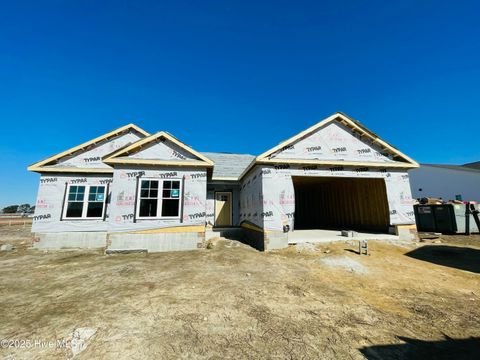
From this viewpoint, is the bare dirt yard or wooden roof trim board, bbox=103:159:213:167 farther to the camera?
wooden roof trim board, bbox=103:159:213:167

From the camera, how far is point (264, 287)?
6070 mm

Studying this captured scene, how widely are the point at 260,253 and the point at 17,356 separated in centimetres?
806

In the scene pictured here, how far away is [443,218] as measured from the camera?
14.5 m

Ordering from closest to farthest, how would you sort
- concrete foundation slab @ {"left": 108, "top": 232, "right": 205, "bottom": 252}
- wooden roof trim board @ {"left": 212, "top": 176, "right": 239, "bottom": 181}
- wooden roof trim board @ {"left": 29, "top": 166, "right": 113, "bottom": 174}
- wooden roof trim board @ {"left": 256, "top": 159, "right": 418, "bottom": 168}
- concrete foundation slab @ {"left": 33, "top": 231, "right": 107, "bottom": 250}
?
concrete foundation slab @ {"left": 108, "top": 232, "right": 205, "bottom": 252}, wooden roof trim board @ {"left": 256, "top": 159, "right": 418, "bottom": 168}, concrete foundation slab @ {"left": 33, "top": 231, "right": 107, "bottom": 250}, wooden roof trim board @ {"left": 29, "top": 166, "right": 113, "bottom": 174}, wooden roof trim board @ {"left": 212, "top": 176, "right": 239, "bottom": 181}

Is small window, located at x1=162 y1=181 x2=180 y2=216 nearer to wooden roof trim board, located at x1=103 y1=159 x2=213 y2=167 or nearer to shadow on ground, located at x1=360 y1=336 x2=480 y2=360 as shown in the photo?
wooden roof trim board, located at x1=103 y1=159 x2=213 y2=167

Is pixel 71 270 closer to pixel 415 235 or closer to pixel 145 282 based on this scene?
pixel 145 282

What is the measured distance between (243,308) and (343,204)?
46.6ft

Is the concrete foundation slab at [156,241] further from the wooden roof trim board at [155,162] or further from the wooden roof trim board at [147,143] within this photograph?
the wooden roof trim board at [147,143]

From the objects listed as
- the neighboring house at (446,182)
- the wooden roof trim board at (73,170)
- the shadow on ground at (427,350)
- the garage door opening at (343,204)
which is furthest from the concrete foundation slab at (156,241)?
the neighboring house at (446,182)

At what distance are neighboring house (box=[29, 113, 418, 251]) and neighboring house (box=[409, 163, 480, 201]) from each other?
16041 mm

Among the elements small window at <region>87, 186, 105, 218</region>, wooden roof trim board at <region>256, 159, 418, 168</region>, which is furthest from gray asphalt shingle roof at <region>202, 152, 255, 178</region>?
small window at <region>87, 186, 105, 218</region>

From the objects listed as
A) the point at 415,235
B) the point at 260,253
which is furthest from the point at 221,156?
the point at 415,235

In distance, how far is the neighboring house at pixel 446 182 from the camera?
78.7ft

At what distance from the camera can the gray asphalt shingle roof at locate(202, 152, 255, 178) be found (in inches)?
710
